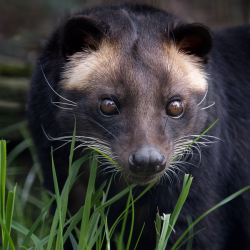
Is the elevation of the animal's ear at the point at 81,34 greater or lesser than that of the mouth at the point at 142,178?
greater

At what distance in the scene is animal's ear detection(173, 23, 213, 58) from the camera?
3.26m

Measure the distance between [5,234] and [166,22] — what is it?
1.79 m

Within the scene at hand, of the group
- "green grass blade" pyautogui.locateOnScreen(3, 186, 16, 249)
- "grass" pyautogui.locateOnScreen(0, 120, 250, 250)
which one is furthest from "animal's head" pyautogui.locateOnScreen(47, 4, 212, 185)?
"green grass blade" pyautogui.locateOnScreen(3, 186, 16, 249)

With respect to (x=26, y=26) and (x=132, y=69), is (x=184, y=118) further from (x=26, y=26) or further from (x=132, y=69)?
(x=26, y=26)

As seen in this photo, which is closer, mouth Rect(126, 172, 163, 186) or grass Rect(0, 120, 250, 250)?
grass Rect(0, 120, 250, 250)

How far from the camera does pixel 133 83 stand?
307cm

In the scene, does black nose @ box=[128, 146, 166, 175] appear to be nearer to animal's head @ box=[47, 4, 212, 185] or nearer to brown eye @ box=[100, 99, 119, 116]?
animal's head @ box=[47, 4, 212, 185]

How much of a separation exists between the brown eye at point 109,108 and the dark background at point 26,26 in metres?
1.66

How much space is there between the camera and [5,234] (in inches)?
104

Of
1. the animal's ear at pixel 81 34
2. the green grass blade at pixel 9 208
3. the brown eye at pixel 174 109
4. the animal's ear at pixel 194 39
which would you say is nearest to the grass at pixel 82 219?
the green grass blade at pixel 9 208

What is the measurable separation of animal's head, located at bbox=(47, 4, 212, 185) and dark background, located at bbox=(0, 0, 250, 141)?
4.27 feet

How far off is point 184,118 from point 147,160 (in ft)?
2.03

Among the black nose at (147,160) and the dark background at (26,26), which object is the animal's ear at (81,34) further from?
the dark background at (26,26)

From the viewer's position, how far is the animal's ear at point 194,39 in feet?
10.7
